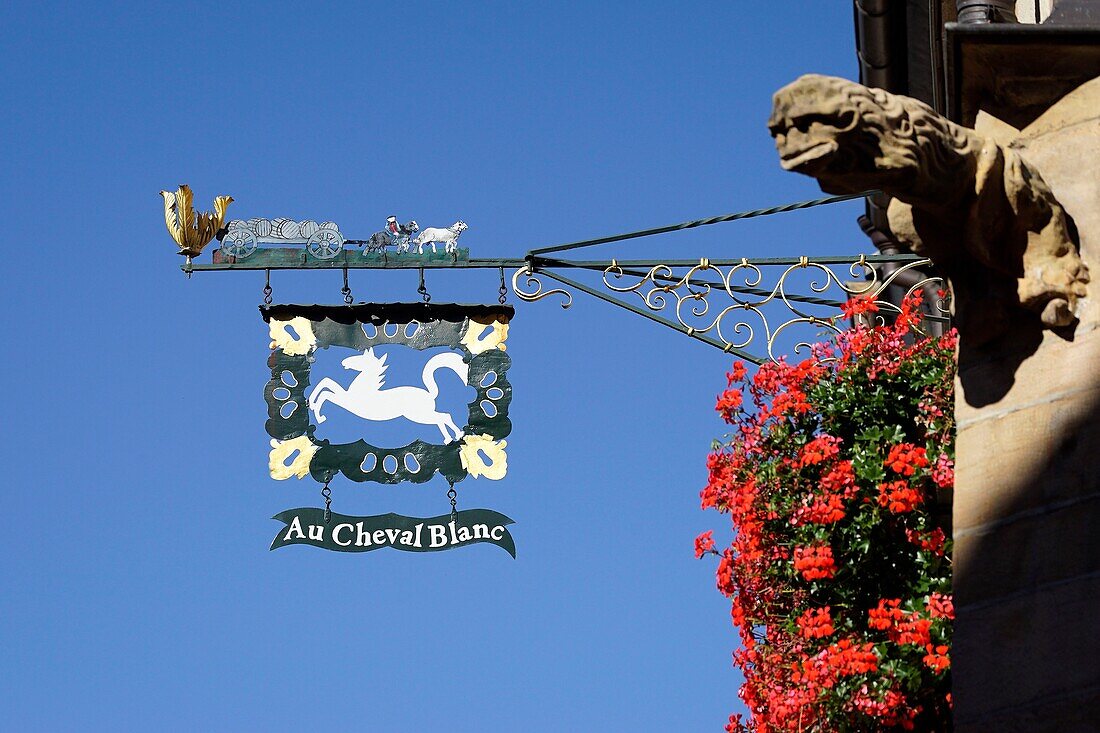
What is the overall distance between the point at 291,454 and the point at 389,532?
0.74 metres

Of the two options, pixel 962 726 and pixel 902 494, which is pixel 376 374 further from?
pixel 962 726

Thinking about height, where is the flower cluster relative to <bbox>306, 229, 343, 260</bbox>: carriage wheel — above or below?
below

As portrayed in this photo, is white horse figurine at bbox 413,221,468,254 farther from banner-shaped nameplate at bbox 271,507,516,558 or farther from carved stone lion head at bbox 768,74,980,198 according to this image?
carved stone lion head at bbox 768,74,980,198

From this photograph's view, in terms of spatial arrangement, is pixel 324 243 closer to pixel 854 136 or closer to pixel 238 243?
pixel 238 243

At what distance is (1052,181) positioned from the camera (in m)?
4.91

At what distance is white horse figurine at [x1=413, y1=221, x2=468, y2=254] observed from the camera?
973cm

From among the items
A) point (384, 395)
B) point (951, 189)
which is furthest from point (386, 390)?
point (951, 189)

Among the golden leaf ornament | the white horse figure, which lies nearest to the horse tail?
the white horse figure

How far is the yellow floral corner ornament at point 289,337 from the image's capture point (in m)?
9.39

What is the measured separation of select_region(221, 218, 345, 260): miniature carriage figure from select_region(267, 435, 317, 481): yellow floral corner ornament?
1064mm

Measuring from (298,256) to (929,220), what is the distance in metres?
5.43

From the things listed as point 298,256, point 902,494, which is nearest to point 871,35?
point 298,256

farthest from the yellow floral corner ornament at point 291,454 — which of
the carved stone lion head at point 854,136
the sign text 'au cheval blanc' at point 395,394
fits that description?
the carved stone lion head at point 854,136

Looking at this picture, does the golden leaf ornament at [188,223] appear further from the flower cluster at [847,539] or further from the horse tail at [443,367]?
the flower cluster at [847,539]
